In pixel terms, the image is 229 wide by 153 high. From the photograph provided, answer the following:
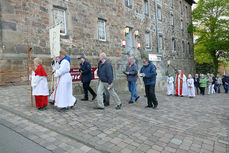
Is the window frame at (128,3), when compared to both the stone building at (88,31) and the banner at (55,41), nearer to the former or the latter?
the stone building at (88,31)

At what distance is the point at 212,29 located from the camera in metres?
26.1

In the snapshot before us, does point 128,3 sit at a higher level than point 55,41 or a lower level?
higher

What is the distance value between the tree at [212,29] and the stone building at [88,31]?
6.70m

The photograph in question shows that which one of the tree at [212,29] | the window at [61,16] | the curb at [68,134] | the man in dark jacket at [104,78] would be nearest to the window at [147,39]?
the window at [61,16]

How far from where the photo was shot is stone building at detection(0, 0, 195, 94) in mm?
7734

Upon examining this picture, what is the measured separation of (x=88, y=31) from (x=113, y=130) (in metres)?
9.08

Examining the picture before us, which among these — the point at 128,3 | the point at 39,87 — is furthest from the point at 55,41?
the point at 128,3

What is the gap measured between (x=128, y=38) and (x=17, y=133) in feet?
45.6

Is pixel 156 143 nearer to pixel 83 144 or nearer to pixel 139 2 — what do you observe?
pixel 83 144

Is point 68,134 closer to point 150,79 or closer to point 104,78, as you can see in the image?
point 104,78

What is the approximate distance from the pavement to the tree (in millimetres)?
24397

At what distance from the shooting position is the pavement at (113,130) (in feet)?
9.76

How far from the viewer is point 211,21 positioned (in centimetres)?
2595

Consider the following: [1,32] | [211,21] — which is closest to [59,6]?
[1,32]
